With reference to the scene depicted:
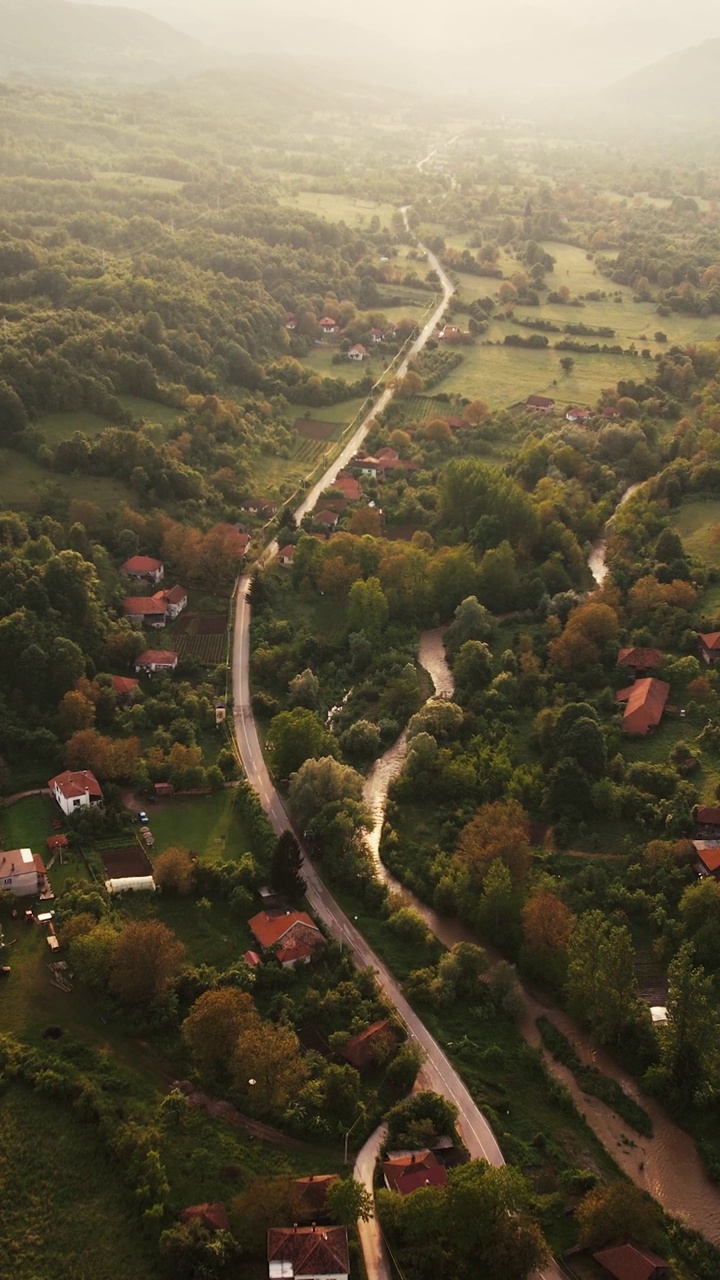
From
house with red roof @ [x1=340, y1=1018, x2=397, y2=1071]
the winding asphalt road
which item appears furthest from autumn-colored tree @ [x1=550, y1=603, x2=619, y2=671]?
house with red roof @ [x1=340, y1=1018, x2=397, y2=1071]

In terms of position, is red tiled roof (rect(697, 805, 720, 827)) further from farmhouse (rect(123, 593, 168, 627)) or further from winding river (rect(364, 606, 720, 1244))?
farmhouse (rect(123, 593, 168, 627))

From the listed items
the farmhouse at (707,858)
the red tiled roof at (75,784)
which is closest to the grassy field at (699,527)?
the farmhouse at (707,858)

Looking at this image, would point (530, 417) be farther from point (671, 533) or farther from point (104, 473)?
point (104, 473)

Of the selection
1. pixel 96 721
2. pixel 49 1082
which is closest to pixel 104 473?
pixel 96 721

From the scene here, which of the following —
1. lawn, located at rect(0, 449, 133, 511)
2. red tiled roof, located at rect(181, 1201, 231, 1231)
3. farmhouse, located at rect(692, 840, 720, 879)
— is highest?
lawn, located at rect(0, 449, 133, 511)

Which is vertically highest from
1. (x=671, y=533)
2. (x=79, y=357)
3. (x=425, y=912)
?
(x=79, y=357)

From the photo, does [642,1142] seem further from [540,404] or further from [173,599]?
[540,404]

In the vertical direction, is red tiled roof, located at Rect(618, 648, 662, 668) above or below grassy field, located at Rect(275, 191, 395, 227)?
below
